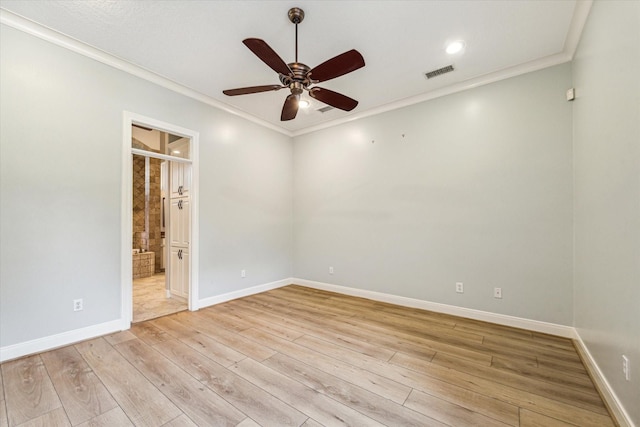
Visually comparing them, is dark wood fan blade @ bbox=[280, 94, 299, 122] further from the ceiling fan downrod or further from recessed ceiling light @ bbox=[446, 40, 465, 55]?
recessed ceiling light @ bbox=[446, 40, 465, 55]

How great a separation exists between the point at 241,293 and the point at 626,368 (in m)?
4.11

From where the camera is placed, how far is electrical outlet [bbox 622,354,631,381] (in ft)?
4.79

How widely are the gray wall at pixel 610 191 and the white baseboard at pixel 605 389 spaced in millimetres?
54

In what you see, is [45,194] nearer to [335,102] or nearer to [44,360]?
[44,360]

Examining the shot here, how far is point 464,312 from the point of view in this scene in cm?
333

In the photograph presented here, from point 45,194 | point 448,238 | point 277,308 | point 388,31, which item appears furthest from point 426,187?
point 45,194

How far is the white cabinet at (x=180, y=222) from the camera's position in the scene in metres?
3.99

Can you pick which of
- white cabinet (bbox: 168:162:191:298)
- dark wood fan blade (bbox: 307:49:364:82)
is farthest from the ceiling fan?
white cabinet (bbox: 168:162:191:298)

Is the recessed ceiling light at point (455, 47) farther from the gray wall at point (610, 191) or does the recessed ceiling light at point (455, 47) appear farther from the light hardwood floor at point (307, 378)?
the light hardwood floor at point (307, 378)

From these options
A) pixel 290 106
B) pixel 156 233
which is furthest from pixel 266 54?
pixel 156 233

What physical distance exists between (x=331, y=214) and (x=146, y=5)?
3491 millimetres

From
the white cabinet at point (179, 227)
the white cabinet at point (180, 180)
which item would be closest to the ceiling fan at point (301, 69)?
the white cabinet at point (180, 180)

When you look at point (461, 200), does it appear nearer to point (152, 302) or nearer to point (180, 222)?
point (180, 222)

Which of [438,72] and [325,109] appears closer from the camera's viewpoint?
[438,72]
